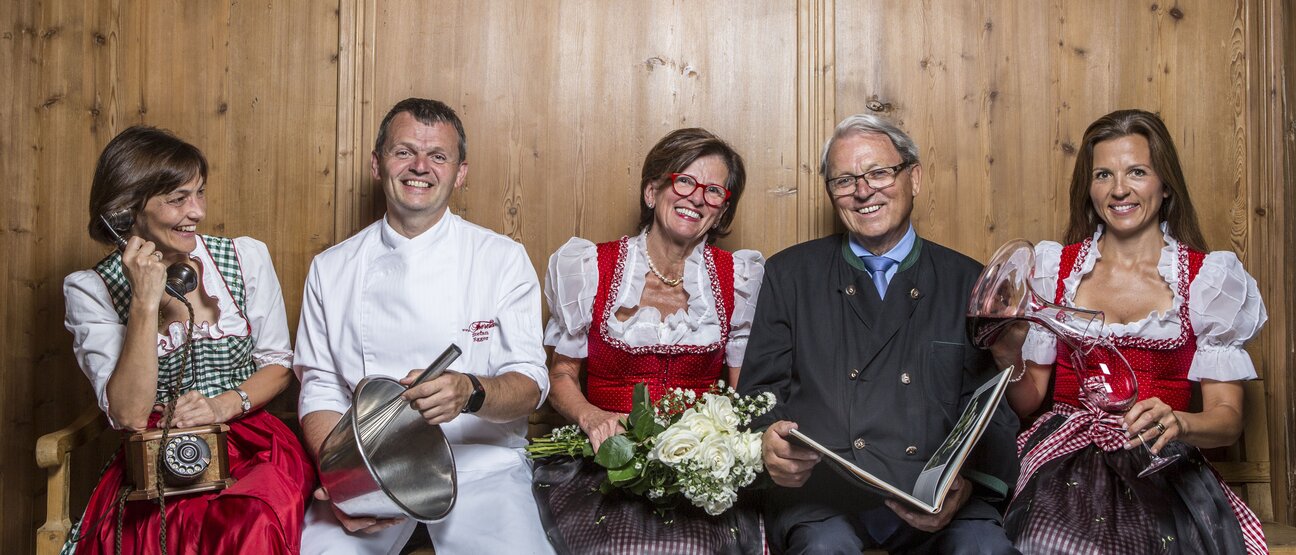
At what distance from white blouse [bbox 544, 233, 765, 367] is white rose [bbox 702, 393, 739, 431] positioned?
1.64 feet

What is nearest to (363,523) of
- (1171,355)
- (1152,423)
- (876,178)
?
(876,178)

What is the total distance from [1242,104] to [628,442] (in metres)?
2.79

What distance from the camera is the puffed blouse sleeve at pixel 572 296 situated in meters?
3.02

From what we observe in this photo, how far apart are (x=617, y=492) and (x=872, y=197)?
1.10m

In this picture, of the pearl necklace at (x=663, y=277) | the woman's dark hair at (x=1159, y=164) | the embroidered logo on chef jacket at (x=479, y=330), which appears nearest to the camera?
the embroidered logo on chef jacket at (x=479, y=330)

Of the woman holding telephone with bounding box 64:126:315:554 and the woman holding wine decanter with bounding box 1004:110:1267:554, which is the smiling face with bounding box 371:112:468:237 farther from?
the woman holding wine decanter with bounding box 1004:110:1267:554

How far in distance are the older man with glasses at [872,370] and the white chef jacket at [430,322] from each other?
74cm

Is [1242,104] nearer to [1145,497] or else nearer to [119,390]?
[1145,497]

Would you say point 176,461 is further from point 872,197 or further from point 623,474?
point 872,197

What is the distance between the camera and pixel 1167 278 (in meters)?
2.89

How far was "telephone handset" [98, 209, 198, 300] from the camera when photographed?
260cm

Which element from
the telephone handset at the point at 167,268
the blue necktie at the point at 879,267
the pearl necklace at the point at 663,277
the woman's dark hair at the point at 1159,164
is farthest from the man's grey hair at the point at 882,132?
the telephone handset at the point at 167,268

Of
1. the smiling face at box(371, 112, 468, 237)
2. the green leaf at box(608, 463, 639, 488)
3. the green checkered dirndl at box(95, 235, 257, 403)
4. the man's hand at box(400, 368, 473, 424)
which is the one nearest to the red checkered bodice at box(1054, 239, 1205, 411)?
the green leaf at box(608, 463, 639, 488)

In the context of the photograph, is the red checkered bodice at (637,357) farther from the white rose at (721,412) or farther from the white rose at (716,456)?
the white rose at (716,456)
